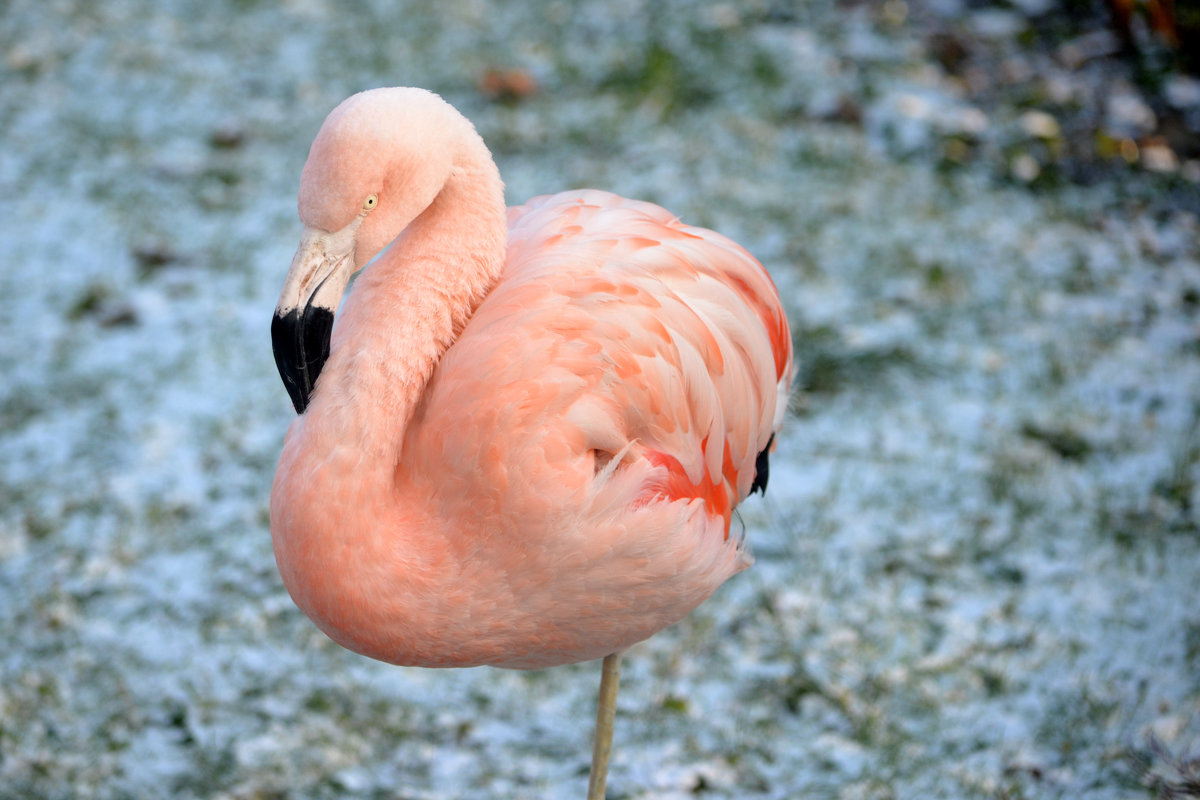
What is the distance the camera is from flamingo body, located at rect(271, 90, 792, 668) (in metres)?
1.99

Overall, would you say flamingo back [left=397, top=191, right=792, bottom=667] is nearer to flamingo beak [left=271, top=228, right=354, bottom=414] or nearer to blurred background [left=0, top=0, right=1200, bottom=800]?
flamingo beak [left=271, top=228, right=354, bottom=414]

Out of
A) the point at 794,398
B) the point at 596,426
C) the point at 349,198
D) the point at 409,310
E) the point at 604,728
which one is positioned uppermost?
the point at 349,198

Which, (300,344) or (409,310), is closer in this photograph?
(300,344)

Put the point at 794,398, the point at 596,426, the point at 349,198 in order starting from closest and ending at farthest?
the point at 349,198 → the point at 596,426 → the point at 794,398

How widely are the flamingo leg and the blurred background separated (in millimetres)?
377

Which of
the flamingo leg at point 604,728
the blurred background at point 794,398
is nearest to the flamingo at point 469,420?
the flamingo leg at point 604,728

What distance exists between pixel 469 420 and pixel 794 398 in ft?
4.73

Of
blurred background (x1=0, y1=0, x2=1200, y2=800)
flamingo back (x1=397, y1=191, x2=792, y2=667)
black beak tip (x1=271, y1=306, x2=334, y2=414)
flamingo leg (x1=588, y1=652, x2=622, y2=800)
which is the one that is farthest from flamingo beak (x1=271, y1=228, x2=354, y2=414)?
blurred background (x1=0, y1=0, x2=1200, y2=800)

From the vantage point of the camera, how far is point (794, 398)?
10.6 feet

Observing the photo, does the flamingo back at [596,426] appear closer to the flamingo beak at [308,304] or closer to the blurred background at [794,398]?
the flamingo beak at [308,304]

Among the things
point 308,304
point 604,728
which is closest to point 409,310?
point 308,304

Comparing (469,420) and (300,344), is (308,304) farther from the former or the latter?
(469,420)

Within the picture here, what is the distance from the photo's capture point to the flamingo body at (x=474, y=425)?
6.53ft

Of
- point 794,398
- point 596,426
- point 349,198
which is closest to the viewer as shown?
point 349,198
